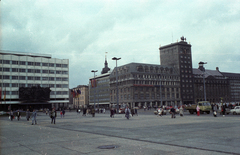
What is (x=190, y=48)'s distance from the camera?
14200 cm

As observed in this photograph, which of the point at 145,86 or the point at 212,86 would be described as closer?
the point at 145,86

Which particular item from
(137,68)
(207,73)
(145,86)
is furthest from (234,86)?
(137,68)

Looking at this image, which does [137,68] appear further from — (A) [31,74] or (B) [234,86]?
(B) [234,86]

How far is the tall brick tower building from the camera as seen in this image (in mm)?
133750

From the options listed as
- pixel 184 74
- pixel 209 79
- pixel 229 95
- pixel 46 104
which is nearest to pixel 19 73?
pixel 46 104

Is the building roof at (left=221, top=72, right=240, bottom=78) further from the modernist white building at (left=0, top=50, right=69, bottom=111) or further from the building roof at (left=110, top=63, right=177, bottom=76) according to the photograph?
the modernist white building at (left=0, top=50, right=69, bottom=111)

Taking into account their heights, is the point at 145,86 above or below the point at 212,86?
below

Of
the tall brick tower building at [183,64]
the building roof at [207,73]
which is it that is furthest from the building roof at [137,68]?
the building roof at [207,73]

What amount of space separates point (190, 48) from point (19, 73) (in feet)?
324

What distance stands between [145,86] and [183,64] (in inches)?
1318

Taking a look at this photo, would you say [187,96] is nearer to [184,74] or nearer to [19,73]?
[184,74]

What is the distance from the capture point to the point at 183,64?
135625 mm

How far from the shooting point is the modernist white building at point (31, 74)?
8950 centimetres

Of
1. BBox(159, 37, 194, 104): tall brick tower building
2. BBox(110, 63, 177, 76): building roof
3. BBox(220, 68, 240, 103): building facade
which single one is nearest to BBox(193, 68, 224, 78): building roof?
BBox(220, 68, 240, 103): building facade
